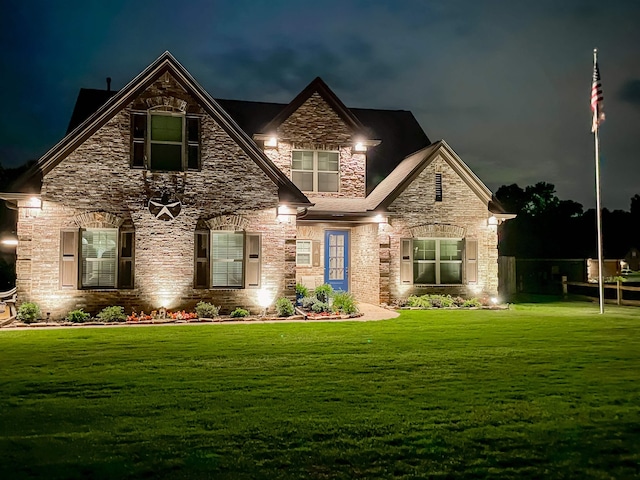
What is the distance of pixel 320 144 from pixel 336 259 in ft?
13.6

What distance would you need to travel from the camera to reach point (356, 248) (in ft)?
72.6

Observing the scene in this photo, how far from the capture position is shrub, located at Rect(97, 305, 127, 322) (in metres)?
15.4

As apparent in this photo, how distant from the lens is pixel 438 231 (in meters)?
20.5

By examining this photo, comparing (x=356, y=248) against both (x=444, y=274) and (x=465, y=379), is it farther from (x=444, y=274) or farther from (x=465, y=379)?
(x=465, y=379)

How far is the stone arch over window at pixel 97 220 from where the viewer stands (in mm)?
16078

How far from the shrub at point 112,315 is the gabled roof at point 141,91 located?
153 inches

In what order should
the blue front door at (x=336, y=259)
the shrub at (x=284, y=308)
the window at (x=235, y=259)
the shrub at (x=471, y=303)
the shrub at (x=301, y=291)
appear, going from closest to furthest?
the shrub at (x=284, y=308) < the window at (x=235, y=259) < the shrub at (x=301, y=291) < the shrub at (x=471, y=303) < the blue front door at (x=336, y=259)

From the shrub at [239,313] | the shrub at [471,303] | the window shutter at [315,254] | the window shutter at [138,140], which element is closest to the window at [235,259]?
the shrub at [239,313]

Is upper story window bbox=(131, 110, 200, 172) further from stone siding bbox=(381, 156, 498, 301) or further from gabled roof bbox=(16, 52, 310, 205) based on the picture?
stone siding bbox=(381, 156, 498, 301)

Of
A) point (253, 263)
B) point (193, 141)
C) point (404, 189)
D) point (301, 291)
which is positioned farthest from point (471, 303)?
point (193, 141)

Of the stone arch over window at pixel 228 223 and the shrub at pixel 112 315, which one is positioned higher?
the stone arch over window at pixel 228 223

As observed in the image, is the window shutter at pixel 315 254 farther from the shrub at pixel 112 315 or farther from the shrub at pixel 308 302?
the shrub at pixel 112 315

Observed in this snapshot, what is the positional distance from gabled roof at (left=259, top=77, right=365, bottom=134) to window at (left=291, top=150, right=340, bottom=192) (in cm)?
113

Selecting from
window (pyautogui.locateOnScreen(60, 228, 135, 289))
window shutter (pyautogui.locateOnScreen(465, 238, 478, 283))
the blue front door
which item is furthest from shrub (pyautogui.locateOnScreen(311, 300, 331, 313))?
window shutter (pyautogui.locateOnScreen(465, 238, 478, 283))
